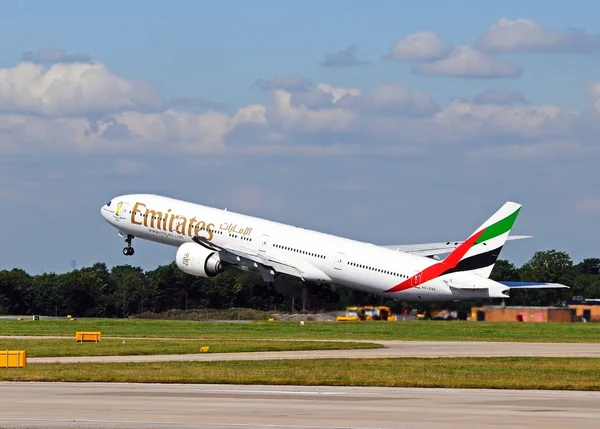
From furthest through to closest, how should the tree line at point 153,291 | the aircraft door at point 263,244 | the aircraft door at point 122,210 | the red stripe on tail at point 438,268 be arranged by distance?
the tree line at point 153,291 < the aircraft door at point 122,210 < the aircraft door at point 263,244 < the red stripe on tail at point 438,268

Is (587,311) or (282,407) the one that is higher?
(587,311)

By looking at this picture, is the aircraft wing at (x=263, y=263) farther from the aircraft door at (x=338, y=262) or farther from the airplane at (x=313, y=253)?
the aircraft door at (x=338, y=262)

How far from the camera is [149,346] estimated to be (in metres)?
70.5

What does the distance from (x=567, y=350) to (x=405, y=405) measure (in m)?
32.5

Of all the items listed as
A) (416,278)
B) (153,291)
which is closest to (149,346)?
(416,278)

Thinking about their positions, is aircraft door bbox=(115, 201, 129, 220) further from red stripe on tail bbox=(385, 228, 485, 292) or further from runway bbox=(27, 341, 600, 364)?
runway bbox=(27, 341, 600, 364)

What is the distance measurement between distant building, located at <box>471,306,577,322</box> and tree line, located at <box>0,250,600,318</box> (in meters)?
2.85

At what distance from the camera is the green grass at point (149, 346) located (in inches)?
2606

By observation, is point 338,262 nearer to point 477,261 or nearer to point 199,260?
point 477,261

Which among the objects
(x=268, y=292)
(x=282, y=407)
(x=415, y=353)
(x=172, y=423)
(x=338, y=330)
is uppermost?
(x=268, y=292)

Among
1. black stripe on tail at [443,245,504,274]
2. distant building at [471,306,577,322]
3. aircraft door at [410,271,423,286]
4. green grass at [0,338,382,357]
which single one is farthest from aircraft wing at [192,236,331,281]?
green grass at [0,338,382,357]

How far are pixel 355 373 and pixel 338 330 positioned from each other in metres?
41.4

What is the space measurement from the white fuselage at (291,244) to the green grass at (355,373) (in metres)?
38.1

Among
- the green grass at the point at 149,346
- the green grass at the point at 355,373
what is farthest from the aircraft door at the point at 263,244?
the green grass at the point at 355,373
